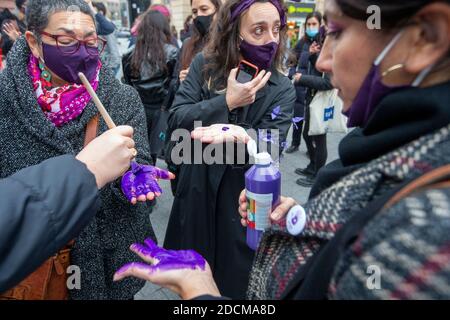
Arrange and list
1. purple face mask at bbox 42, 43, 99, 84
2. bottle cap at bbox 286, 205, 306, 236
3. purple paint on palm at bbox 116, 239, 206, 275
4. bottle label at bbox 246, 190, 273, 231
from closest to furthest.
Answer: bottle cap at bbox 286, 205, 306, 236 → purple paint on palm at bbox 116, 239, 206, 275 → bottle label at bbox 246, 190, 273, 231 → purple face mask at bbox 42, 43, 99, 84

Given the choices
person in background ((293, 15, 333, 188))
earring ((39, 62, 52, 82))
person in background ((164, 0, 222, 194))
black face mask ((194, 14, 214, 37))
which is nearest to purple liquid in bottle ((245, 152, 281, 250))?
earring ((39, 62, 52, 82))

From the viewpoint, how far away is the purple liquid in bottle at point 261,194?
1161mm

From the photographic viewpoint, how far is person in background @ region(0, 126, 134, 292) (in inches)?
31.5

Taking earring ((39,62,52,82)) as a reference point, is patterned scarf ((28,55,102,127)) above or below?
below

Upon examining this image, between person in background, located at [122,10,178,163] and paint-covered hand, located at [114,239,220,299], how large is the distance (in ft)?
9.27

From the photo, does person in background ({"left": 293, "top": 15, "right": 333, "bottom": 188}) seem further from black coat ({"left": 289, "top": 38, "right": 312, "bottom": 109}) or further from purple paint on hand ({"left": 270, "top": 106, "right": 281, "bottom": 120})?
purple paint on hand ({"left": 270, "top": 106, "right": 281, "bottom": 120})

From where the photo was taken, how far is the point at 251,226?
120cm

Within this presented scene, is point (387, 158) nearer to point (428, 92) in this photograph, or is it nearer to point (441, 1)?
point (428, 92)

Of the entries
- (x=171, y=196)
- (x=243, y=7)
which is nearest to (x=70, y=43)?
(x=243, y=7)

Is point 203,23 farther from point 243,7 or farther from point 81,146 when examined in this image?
point 81,146

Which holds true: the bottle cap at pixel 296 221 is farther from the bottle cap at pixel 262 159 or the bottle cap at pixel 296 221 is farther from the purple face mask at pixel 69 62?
the purple face mask at pixel 69 62

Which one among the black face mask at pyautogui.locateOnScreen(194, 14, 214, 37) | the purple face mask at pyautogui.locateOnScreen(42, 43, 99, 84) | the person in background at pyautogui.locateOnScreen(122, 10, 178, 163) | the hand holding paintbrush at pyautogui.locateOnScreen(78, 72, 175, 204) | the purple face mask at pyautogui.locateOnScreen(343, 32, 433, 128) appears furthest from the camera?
the person in background at pyautogui.locateOnScreen(122, 10, 178, 163)

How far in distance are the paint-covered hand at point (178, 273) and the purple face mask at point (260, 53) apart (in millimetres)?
1365

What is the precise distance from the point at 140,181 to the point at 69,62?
25.1 inches
